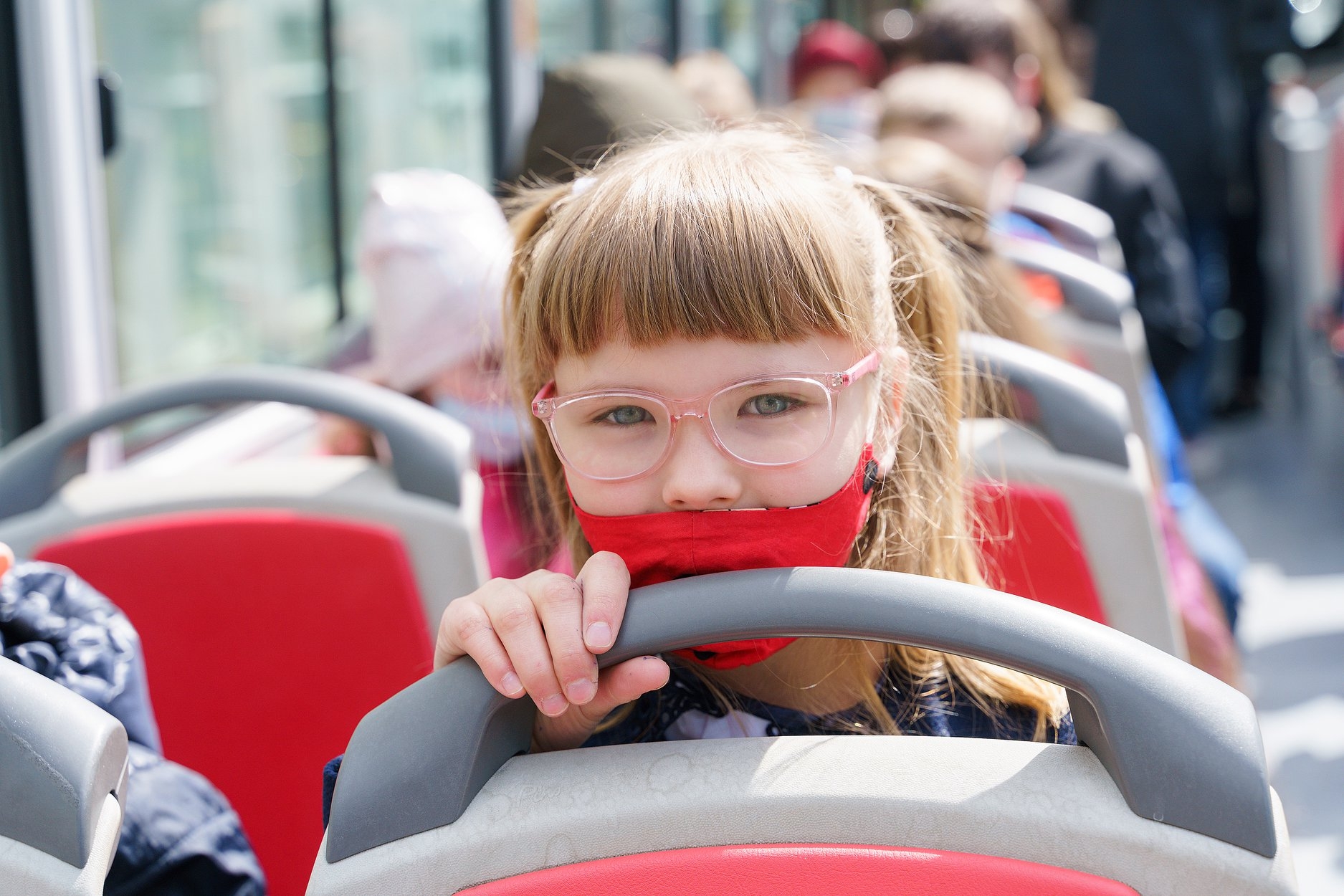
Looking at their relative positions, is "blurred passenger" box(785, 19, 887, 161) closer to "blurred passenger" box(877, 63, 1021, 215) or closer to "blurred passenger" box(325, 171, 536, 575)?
"blurred passenger" box(877, 63, 1021, 215)

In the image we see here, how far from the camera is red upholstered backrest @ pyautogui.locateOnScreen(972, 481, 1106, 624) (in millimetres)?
Result: 1283

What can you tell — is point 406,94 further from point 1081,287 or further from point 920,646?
point 920,646

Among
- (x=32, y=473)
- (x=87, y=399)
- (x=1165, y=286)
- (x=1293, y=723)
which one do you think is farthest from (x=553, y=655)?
(x=1165, y=286)

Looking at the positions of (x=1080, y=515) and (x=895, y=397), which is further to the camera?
(x=1080, y=515)

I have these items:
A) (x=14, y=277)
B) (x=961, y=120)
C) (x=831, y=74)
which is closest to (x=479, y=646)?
(x=14, y=277)

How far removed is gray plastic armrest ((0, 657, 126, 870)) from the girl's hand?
0.18 m

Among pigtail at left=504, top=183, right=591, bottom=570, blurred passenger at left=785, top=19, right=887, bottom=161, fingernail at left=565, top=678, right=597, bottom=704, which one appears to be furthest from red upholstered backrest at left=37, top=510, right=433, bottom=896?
blurred passenger at left=785, top=19, right=887, bottom=161

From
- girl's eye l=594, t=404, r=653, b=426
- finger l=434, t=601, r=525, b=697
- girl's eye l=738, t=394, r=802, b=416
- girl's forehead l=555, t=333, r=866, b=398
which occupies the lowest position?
finger l=434, t=601, r=525, b=697

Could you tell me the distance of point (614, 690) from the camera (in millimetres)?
707

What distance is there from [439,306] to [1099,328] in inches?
39.3

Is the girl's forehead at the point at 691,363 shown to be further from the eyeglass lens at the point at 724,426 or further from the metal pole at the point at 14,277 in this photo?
the metal pole at the point at 14,277

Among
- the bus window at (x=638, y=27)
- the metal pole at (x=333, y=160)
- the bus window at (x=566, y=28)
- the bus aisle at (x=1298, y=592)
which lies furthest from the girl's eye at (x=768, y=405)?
the bus window at (x=638, y=27)

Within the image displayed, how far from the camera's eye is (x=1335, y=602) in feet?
10.9

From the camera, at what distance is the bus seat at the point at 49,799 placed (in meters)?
0.64
